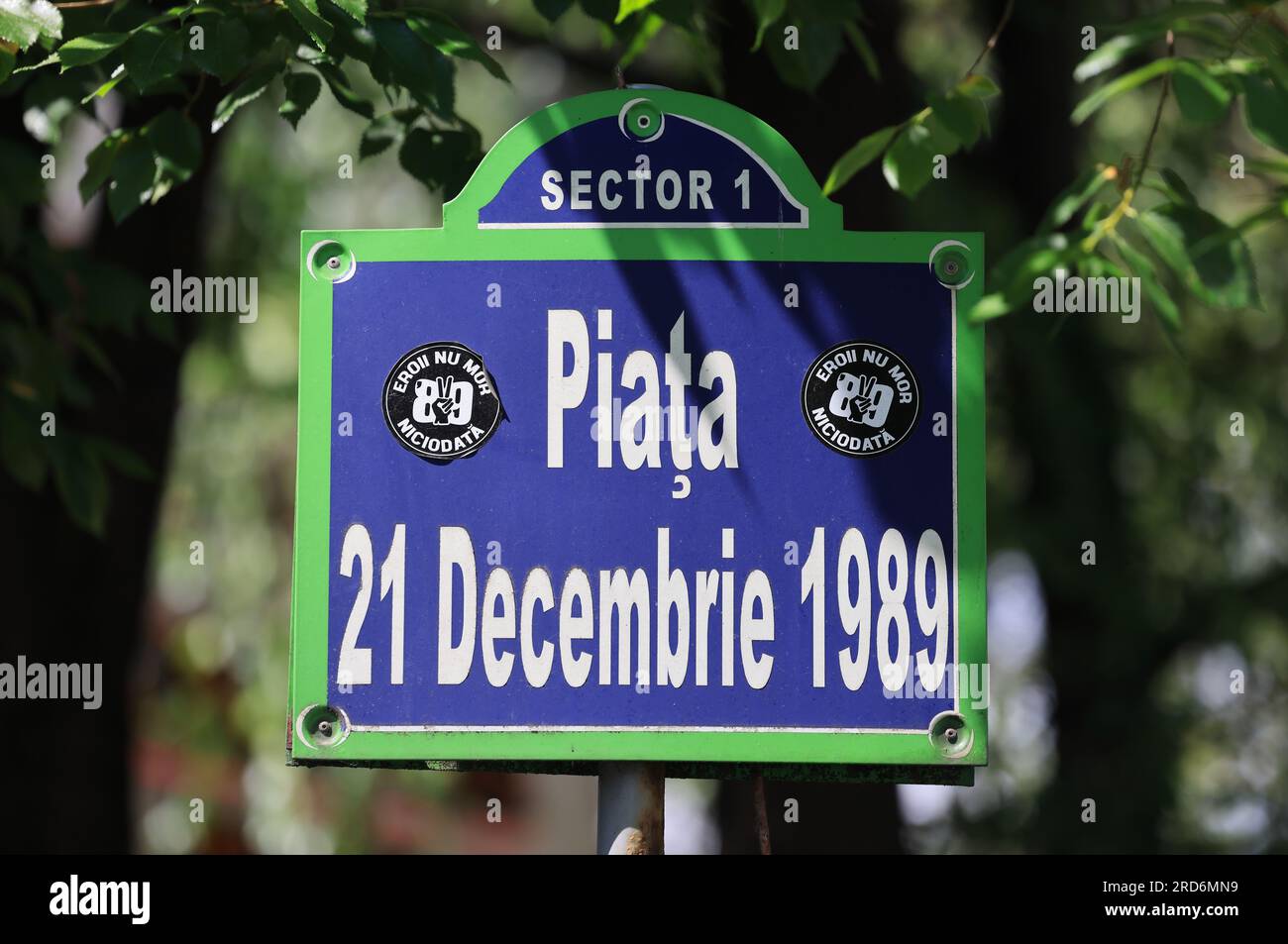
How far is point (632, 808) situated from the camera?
2.42 m

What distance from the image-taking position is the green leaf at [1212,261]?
2.40 m

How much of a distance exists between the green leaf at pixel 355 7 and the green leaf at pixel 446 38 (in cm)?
25

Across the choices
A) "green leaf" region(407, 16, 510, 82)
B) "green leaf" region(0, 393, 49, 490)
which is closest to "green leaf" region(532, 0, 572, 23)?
"green leaf" region(407, 16, 510, 82)

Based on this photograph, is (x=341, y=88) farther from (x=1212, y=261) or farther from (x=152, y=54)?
(x=1212, y=261)

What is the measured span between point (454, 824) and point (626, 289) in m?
16.0

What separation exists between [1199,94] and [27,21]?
1.98m

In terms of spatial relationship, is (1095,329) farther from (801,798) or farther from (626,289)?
(626,289)

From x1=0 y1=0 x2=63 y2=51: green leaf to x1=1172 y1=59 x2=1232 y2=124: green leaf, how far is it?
190 centimetres

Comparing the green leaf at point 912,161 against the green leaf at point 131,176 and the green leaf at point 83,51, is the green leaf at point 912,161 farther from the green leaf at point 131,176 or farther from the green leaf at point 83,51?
the green leaf at point 131,176

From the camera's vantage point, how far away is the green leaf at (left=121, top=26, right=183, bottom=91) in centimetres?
273

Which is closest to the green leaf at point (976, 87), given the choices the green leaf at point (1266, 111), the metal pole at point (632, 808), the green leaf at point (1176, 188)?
the green leaf at point (1176, 188)

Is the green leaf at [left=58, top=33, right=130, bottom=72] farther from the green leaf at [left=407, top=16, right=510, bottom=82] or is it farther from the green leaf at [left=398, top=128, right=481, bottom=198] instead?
the green leaf at [left=398, top=128, right=481, bottom=198]

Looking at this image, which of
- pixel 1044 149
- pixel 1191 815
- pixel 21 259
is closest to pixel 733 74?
pixel 21 259

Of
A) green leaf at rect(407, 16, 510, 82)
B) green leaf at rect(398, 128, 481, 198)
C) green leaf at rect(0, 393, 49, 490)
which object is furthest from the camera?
green leaf at rect(0, 393, 49, 490)
